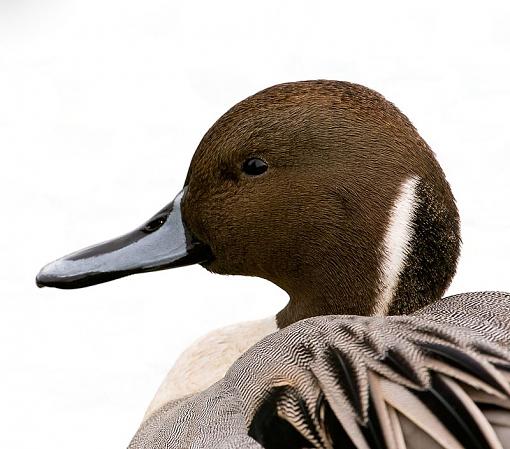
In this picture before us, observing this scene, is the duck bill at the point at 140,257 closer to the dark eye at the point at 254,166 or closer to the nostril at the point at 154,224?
the nostril at the point at 154,224

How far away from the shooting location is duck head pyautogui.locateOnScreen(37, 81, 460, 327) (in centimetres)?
186

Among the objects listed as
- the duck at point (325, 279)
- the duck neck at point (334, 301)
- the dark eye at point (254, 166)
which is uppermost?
the dark eye at point (254, 166)

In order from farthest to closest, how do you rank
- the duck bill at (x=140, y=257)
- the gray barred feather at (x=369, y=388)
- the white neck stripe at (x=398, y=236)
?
the duck bill at (x=140, y=257) → the white neck stripe at (x=398, y=236) → the gray barred feather at (x=369, y=388)

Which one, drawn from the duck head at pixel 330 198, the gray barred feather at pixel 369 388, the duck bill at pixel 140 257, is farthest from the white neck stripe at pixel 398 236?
the duck bill at pixel 140 257

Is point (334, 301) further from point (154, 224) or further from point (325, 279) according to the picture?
point (154, 224)

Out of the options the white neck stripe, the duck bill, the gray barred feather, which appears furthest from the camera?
the duck bill

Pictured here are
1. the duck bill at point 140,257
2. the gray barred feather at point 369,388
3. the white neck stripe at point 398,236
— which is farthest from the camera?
the duck bill at point 140,257

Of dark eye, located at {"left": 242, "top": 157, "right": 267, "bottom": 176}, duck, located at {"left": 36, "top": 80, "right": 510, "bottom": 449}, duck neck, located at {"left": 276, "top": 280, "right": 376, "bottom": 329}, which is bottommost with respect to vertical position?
duck neck, located at {"left": 276, "top": 280, "right": 376, "bottom": 329}

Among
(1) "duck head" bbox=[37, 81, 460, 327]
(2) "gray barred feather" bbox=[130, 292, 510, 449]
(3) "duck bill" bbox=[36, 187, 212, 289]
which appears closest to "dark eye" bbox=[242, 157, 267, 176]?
(1) "duck head" bbox=[37, 81, 460, 327]

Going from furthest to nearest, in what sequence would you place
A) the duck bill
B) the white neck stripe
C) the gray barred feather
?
1. the duck bill
2. the white neck stripe
3. the gray barred feather

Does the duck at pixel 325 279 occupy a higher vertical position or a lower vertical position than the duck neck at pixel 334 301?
higher

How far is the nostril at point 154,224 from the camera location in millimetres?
2029

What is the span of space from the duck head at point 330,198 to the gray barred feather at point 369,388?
0.61 feet

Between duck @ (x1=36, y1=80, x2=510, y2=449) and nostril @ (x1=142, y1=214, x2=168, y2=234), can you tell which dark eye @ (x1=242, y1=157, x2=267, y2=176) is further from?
nostril @ (x1=142, y1=214, x2=168, y2=234)
